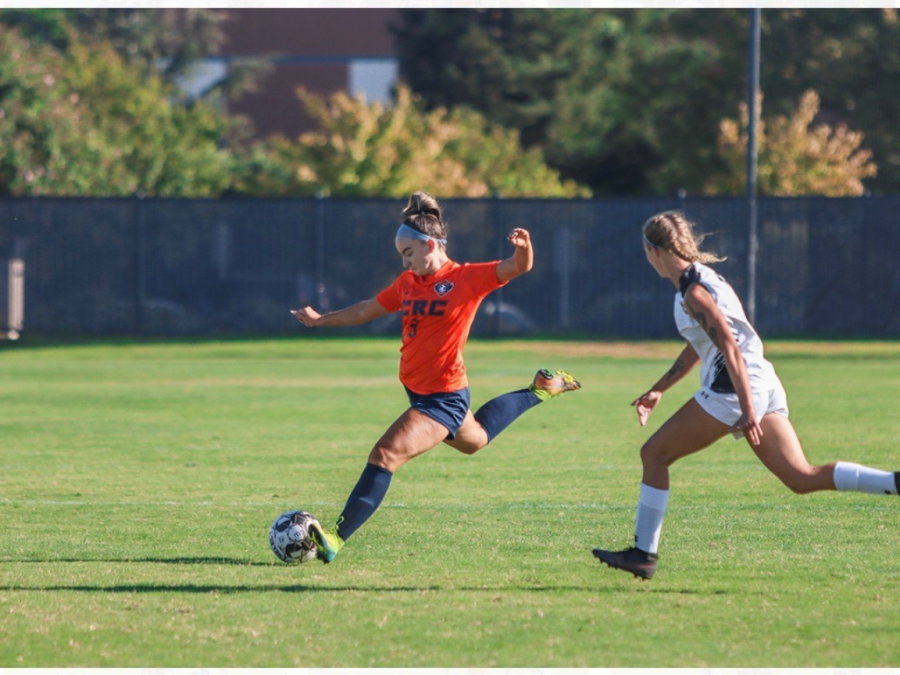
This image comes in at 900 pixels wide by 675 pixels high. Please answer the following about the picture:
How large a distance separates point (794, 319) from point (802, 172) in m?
7.12

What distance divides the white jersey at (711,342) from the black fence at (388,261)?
21.3 m

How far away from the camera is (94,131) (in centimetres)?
3544

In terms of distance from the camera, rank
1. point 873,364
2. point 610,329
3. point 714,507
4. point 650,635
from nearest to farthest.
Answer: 1. point 650,635
2. point 714,507
3. point 873,364
4. point 610,329

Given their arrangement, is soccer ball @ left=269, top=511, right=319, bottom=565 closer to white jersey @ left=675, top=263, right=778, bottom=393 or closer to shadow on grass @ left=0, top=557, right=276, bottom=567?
shadow on grass @ left=0, top=557, right=276, bottom=567

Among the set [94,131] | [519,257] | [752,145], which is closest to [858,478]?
[519,257]

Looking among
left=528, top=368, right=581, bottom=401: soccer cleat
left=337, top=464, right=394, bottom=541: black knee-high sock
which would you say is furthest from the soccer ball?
left=528, top=368, right=581, bottom=401: soccer cleat

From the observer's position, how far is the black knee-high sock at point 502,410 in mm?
8266

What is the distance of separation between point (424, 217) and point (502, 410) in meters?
Answer: 1.45

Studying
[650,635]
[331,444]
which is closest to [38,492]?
[331,444]

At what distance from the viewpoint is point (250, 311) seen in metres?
29.1

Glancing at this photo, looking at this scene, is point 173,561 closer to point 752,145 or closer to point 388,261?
point 752,145

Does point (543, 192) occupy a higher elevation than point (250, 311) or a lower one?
higher

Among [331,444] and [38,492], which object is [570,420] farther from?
[38,492]

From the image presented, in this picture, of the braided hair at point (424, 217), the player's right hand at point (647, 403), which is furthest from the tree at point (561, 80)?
the player's right hand at point (647, 403)
